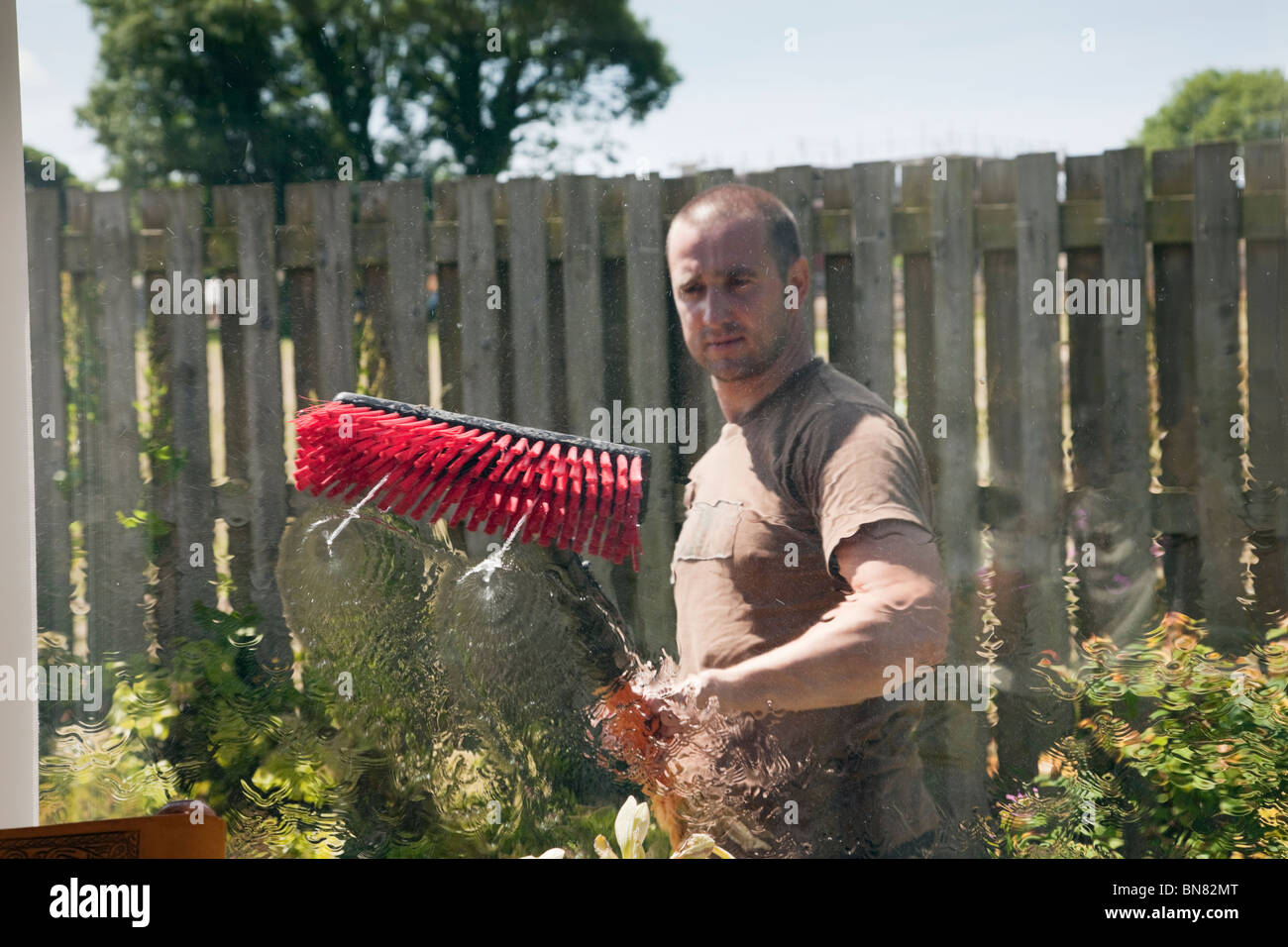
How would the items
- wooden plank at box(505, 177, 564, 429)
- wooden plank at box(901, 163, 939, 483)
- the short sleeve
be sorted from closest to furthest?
1. the short sleeve
2. wooden plank at box(901, 163, 939, 483)
3. wooden plank at box(505, 177, 564, 429)

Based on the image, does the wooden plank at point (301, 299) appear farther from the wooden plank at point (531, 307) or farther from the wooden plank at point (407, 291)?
the wooden plank at point (531, 307)

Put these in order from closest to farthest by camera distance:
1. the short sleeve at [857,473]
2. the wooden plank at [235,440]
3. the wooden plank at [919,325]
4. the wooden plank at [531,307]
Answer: the short sleeve at [857,473] → the wooden plank at [919,325] → the wooden plank at [531,307] → the wooden plank at [235,440]

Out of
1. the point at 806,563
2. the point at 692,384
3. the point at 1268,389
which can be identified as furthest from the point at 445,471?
the point at 1268,389

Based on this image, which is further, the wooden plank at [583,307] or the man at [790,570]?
Answer: the wooden plank at [583,307]

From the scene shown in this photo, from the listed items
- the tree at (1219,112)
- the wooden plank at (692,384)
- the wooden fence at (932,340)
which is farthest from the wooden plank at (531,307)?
the tree at (1219,112)

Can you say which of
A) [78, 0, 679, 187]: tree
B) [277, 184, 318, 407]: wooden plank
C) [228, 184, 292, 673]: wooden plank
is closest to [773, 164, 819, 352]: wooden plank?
[78, 0, 679, 187]: tree

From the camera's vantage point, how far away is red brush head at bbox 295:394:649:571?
109 inches

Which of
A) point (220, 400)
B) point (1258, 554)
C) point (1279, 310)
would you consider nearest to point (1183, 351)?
point (1279, 310)

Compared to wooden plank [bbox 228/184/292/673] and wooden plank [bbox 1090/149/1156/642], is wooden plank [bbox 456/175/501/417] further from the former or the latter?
wooden plank [bbox 1090/149/1156/642]

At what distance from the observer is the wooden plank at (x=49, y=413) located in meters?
2.96

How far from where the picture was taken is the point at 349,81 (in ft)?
9.32

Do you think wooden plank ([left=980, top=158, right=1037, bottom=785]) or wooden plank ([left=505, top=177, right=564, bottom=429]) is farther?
wooden plank ([left=505, top=177, right=564, bottom=429])

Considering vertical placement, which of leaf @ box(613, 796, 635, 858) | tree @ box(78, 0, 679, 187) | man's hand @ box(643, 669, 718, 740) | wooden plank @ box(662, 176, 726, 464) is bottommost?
leaf @ box(613, 796, 635, 858)

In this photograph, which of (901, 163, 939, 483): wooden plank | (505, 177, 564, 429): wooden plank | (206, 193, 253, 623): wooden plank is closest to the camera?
(901, 163, 939, 483): wooden plank
